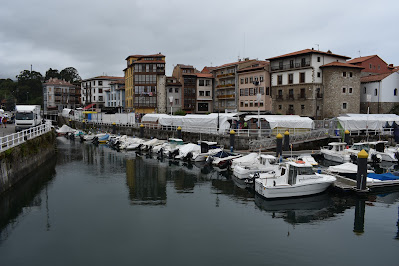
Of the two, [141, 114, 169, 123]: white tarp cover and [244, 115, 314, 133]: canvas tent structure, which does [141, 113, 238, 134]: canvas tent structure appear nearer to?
[141, 114, 169, 123]: white tarp cover

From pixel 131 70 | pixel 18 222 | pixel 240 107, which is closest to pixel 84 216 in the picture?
pixel 18 222

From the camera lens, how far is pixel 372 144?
46.6 meters

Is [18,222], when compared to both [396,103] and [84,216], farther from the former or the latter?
[396,103]

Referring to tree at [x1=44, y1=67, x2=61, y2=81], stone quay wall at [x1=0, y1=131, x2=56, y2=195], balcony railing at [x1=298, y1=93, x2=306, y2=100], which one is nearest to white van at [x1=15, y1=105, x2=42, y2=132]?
stone quay wall at [x1=0, y1=131, x2=56, y2=195]

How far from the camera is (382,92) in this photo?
222ft

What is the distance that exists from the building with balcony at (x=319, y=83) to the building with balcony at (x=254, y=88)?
662 centimetres

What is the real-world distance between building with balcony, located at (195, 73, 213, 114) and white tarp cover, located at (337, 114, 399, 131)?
44660mm

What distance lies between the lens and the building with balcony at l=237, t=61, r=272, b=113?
7469 cm

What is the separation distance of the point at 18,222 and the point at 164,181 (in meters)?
14.8

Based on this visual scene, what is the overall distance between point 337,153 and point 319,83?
2630 centimetres

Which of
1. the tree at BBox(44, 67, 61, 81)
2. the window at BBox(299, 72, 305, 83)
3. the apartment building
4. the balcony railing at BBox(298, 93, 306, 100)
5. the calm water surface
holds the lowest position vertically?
the calm water surface

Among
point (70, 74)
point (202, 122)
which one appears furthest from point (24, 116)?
point (70, 74)

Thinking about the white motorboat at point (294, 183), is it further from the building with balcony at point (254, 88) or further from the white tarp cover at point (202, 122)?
the building with balcony at point (254, 88)

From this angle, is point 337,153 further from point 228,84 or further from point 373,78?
point 228,84
